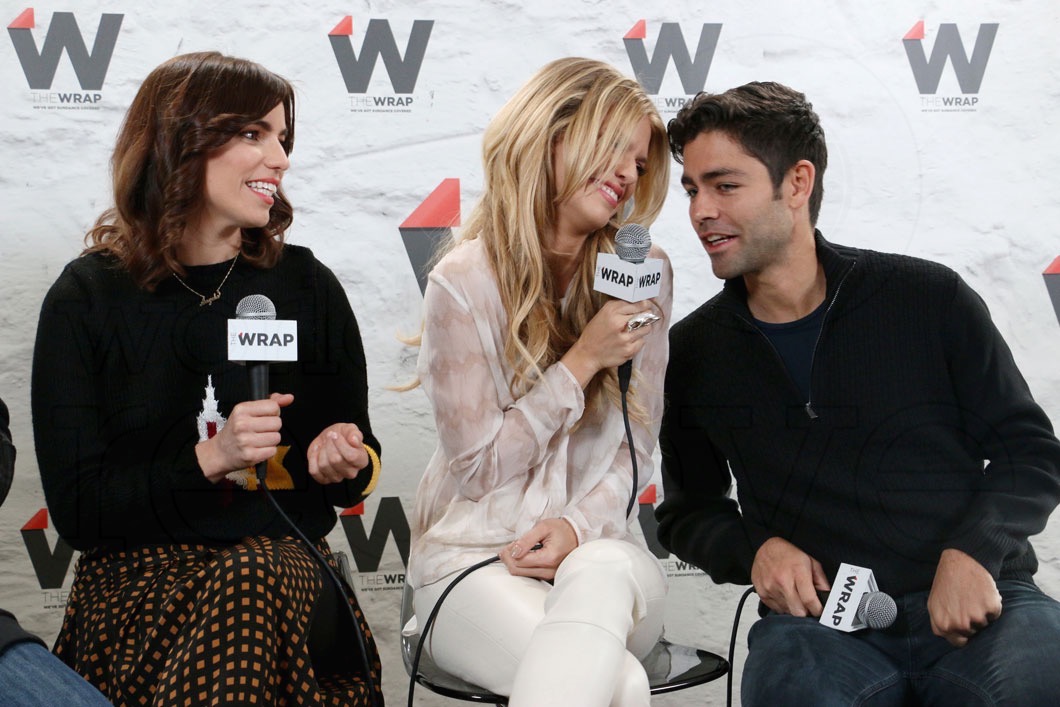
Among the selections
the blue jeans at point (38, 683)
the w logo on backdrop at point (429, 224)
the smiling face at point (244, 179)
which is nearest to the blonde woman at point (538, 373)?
the smiling face at point (244, 179)

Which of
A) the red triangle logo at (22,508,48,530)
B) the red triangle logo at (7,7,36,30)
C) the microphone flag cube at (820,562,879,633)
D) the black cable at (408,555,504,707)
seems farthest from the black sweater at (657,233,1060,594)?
the red triangle logo at (7,7,36,30)

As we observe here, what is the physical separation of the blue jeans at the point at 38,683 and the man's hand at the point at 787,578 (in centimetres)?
92

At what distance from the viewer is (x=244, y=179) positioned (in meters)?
1.78

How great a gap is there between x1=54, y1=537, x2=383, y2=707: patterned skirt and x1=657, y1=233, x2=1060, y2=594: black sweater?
630 millimetres

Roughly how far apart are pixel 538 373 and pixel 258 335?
0.44m

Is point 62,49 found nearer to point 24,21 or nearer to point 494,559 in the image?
point 24,21

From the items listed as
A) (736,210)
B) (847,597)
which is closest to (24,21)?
(736,210)

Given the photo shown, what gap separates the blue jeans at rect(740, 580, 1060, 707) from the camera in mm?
1473

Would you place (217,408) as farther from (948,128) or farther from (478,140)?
(948,128)

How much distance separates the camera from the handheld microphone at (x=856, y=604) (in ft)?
5.18

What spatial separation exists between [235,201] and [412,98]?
816 mm

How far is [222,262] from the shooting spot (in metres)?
1.82

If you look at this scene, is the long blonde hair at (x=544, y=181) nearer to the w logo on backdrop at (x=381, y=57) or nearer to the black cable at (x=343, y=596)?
the black cable at (x=343, y=596)

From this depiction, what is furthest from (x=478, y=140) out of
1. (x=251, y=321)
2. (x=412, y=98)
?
(x=251, y=321)
